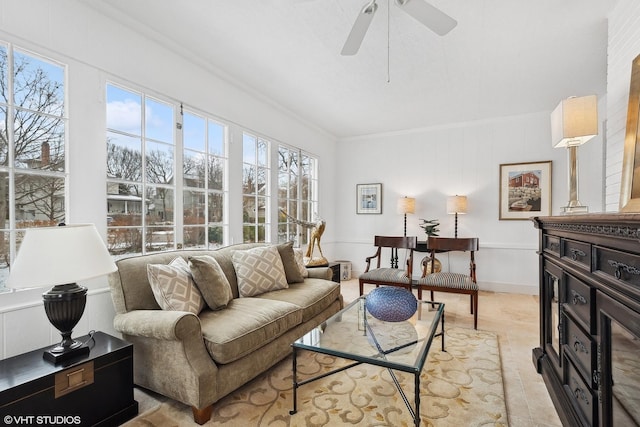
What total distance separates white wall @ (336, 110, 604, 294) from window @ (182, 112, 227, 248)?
9.58 ft

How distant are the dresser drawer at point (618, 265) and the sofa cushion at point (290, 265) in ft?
7.59

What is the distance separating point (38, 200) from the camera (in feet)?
6.36

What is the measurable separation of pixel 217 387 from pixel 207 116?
243cm

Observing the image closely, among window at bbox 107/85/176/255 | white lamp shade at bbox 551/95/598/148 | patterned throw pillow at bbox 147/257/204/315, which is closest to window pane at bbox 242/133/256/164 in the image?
window at bbox 107/85/176/255

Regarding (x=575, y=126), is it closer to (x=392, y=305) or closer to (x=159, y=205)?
(x=392, y=305)

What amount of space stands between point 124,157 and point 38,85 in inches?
25.3

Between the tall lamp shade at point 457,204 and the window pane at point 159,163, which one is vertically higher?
the window pane at point 159,163

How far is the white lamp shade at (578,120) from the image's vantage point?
193 centimetres

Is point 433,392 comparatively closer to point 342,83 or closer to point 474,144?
point 342,83

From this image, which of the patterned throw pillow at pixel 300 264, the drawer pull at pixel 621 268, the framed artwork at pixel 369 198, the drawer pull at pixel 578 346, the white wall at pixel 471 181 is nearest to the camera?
the drawer pull at pixel 621 268

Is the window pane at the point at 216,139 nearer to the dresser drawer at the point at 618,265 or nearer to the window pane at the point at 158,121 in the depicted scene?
the window pane at the point at 158,121

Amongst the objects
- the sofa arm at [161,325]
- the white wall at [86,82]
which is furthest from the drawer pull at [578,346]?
the white wall at [86,82]

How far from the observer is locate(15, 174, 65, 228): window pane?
1868mm

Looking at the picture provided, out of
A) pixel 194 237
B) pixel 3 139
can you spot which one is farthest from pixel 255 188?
pixel 3 139
